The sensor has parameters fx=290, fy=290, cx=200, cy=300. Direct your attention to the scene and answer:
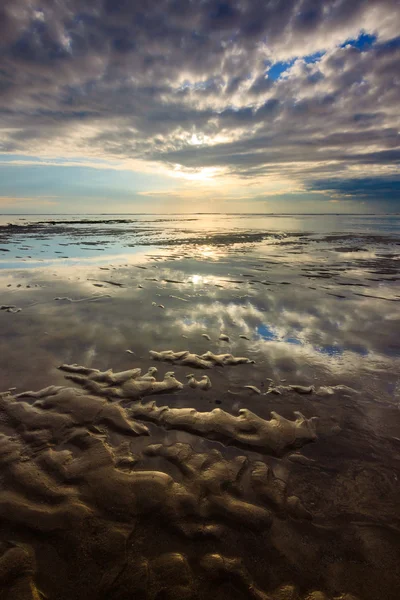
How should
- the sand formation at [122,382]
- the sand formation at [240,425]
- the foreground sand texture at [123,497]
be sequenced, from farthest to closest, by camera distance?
the sand formation at [122,382], the sand formation at [240,425], the foreground sand texture at [123,497]

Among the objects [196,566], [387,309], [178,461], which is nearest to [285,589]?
[196,566]

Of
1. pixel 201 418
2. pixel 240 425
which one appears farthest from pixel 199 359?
pixel 240 425

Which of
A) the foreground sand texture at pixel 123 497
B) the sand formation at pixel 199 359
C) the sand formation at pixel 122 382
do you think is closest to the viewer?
the foreground sand texture at pixel 123 497

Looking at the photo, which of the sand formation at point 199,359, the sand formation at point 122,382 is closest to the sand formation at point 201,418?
the sand formation at point 122,382

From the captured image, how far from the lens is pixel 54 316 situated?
23.3 feet

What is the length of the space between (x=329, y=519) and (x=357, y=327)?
510 centimetres

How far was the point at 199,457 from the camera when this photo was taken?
3.15 metres

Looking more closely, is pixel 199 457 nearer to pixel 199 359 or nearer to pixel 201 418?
pixel 201 418

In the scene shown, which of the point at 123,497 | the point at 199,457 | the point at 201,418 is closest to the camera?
the point at 123,497

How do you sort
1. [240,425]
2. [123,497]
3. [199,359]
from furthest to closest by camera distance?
[199,359] → [240,425] → [123,497]

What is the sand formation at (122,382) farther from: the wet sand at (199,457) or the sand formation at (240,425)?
the sand formation at (240,425)

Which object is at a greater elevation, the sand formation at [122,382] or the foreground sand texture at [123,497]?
the sand formation at [122,382]

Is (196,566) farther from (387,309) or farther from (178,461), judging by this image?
(387,309)

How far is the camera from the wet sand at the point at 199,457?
212cm
